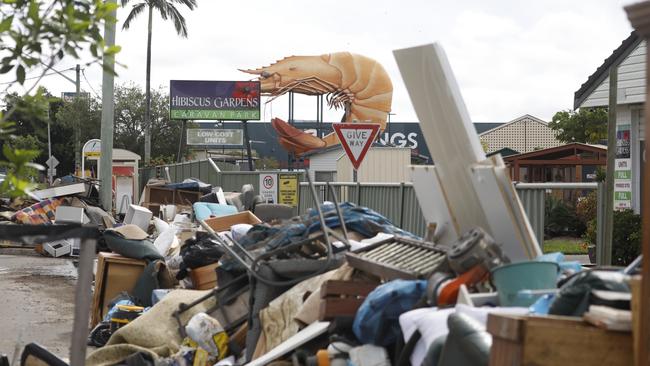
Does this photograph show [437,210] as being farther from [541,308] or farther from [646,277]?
[646,277]

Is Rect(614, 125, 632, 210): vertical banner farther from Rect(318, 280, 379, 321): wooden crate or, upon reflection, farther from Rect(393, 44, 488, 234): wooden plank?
Rect(318, 280, 379, 321): wooden crate

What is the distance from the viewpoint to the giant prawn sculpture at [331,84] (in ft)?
143

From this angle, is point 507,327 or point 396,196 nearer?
point 507,327

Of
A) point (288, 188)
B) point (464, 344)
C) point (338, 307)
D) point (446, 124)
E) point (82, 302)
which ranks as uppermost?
point (446, 124)

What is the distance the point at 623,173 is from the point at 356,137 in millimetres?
4255

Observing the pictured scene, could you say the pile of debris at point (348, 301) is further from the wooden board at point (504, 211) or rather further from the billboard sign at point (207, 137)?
the billboard sign at point (207, 137)

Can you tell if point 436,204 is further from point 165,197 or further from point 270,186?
point 165,197

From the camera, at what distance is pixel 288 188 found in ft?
70.7

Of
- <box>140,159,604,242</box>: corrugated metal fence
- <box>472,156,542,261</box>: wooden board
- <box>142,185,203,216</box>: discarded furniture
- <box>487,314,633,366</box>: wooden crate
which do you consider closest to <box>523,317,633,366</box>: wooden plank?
<box>487,314,633,366</box>: wooden crate

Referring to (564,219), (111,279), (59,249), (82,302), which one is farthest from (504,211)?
(59,249)

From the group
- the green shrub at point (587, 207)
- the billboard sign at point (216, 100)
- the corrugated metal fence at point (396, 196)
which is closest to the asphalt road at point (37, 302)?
the corrugated metal fence at point (396, 196)

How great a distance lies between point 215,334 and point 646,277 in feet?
16.5

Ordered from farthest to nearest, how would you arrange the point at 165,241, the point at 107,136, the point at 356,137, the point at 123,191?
the point at 123,191 → the point at 107,136 → the point at 356,137 → the point at 165,241

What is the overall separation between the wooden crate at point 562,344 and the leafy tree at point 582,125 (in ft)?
123
